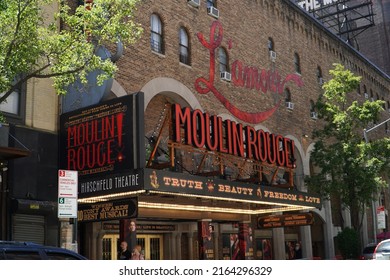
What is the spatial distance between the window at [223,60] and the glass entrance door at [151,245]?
9.16m

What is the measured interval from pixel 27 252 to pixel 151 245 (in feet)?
51.7

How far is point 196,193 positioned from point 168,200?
297cm

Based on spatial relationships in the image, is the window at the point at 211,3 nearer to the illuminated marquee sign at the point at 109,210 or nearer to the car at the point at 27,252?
the illuminated marquee sign at the point at 109,210

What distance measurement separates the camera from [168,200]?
18891 mm

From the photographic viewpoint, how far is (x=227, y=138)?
19812 millimetres

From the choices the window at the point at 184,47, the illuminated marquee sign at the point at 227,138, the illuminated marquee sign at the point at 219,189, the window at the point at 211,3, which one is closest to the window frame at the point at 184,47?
the window at the point at 184,47

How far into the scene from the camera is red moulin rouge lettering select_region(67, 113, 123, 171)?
1516 centimetres

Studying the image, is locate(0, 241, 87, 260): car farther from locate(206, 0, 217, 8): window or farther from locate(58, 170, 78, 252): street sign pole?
locate(206, 0, 217, 8): window

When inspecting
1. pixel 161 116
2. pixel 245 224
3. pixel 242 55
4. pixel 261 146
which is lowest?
pixel 245 224

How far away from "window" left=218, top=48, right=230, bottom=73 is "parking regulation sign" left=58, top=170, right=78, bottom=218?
56.7 ft

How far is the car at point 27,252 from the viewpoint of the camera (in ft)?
20.5

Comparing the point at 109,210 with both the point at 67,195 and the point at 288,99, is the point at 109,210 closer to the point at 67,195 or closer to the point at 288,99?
the point at 67,195
